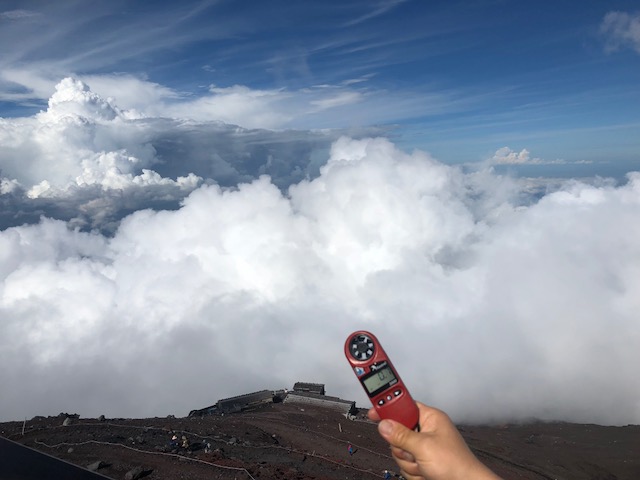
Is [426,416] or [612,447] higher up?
[426,416]

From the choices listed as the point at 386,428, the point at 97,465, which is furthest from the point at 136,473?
the point at 386,428

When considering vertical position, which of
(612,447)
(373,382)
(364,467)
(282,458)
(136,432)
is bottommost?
(612,447)

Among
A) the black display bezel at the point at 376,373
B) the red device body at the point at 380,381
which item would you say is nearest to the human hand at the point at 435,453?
the red device body at the point at 380,381

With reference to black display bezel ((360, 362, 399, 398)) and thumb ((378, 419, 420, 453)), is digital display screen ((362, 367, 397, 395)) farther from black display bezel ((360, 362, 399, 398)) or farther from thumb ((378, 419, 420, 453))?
thumb ((378, 419, 420, 453))

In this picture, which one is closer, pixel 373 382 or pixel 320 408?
pixel 373 382

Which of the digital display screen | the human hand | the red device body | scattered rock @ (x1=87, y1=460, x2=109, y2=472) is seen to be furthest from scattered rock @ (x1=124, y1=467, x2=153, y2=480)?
the human hand

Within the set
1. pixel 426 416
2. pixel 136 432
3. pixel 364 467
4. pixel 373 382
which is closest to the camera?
pixel 426 416

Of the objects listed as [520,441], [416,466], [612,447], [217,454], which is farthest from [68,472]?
[612,447]

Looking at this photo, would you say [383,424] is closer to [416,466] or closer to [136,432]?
[416,466]
